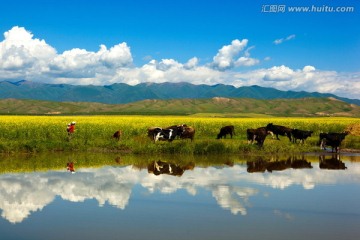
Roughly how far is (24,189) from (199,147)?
17.4 m

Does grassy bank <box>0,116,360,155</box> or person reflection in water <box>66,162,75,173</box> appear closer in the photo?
person reflection in water <box>66,162,75,173</box>

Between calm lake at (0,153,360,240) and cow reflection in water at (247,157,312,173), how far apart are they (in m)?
0.07

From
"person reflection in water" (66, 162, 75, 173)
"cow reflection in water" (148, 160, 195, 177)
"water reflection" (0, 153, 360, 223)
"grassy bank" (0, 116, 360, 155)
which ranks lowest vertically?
"person reflection in water" (66, 162, 75, 173)

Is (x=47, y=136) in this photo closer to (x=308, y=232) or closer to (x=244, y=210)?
(x=244, y=210)

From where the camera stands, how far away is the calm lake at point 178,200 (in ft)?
42.2

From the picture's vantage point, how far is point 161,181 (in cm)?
2142

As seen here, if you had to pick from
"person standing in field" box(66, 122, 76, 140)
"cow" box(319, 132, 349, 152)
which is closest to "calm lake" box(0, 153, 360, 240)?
"cow" box(319, 132, 349, 152)

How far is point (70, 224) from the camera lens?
13422 millimetres

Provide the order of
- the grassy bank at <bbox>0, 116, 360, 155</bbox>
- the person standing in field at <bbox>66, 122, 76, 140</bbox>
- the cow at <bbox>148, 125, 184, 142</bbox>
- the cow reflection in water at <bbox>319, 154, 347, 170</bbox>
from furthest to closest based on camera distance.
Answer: the person standing in field at <bbox>66, 122, 76, 140</bbox> → the cow at <bbox>148, 125, 184, 142</bbox> → the grassy bank at <bbox>0, 116, 360, 155</bbox> → the cow reflection in water at <bbox>319, 154, 347, 170</bbox>

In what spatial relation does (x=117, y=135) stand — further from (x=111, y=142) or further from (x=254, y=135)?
(x=254, y=135)

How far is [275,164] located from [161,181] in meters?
10.1

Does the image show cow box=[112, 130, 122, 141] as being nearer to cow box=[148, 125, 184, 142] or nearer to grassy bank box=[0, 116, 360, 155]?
grassy bank box=[0, 116, 360, 155]

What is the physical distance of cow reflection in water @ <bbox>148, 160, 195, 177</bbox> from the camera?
24481mm

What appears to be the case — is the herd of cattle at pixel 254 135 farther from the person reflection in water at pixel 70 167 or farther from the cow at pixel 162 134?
the person reflection in water at pixel 70 167
